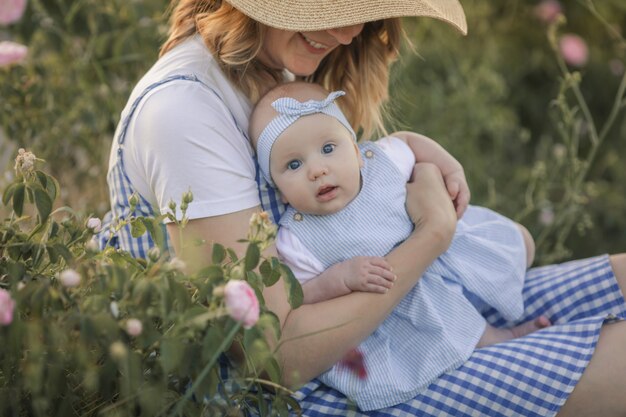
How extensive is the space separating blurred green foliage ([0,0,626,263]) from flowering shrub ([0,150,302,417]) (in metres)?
0.96

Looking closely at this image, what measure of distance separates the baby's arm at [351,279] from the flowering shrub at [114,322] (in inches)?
10.8

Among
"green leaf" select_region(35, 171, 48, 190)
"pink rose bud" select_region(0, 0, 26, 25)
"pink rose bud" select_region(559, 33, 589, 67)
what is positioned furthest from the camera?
"pink rose bud" select_region(559, 33, 589, 67)

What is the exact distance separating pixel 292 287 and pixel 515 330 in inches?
30.6

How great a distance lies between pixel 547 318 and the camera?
6.50ft

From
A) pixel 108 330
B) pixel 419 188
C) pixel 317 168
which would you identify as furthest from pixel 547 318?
pixel 108 330

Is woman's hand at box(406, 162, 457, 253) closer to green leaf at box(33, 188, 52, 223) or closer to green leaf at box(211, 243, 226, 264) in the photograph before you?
green leaf at box(211, 243, 226, 264)

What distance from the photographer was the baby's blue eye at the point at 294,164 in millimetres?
1702

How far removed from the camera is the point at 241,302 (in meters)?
1.23

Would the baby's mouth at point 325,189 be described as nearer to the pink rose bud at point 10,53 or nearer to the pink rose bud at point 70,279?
the pink rose bud at point 70,279

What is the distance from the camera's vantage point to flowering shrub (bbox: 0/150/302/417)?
1.24 meters

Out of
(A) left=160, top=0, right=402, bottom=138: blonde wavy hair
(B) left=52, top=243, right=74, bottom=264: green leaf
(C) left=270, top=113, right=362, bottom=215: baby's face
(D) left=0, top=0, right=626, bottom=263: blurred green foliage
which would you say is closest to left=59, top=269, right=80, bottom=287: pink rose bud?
(B) left=52, top=243, right=74, bottom=264: green leaf

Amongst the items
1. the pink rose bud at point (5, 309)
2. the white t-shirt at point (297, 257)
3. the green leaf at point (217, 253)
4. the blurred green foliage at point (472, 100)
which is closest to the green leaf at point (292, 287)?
the green leaf at point (217, 253)

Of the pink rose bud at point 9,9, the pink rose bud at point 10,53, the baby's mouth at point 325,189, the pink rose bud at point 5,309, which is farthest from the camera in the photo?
the pink rose bud at point 10,53

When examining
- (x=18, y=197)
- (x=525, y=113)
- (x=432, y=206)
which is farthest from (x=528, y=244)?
(x=525, y=113)
